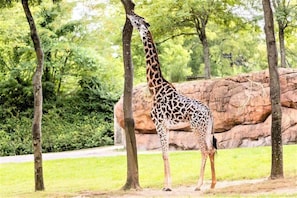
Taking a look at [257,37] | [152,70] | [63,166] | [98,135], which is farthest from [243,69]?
[152,70]

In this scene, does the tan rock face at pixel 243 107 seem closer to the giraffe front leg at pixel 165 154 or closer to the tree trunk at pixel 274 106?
the tree trunk at pixel 274 106

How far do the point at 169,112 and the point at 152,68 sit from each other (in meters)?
0.97

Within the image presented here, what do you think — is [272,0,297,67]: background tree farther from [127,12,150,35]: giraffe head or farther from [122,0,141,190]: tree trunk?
[122,0,141,190]: tree trunk

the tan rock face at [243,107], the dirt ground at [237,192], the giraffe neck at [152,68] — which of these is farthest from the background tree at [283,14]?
the dirt ground at [237,192]

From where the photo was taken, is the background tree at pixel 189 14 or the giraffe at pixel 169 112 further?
the background tree at pixel 189 14

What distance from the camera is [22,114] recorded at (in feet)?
87.7

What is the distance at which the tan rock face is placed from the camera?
1742cm

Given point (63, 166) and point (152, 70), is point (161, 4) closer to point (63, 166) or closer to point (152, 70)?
point (63, 166)

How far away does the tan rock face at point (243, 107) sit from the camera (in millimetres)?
17422

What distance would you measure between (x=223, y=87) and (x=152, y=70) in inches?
327

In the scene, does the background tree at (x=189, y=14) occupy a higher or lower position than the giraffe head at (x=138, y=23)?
higher

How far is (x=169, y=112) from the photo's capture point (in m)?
10.1

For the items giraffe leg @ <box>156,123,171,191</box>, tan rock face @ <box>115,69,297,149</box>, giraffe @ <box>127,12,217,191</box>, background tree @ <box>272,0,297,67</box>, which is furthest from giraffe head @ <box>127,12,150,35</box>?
background tree @ <box>272,0,297,67</box>

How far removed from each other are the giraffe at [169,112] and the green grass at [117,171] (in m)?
1.45
